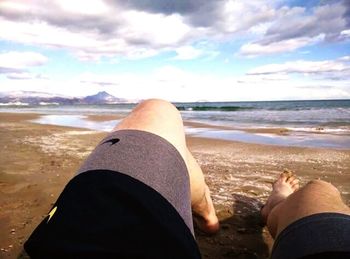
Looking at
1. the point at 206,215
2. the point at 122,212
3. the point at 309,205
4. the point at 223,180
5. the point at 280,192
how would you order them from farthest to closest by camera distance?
1. the point at 223,180
2. the point at 280,192
3. the point at 206,215
4. the point at 309,205
5. the point at 122,212

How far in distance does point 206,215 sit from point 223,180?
2120 mm

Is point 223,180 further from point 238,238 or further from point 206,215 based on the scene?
point 206,215

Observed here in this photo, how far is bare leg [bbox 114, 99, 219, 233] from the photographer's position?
4.74ft

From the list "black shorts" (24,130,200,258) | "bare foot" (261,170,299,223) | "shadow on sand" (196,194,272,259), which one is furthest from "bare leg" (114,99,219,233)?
"bare foot" (261,170,299,223)

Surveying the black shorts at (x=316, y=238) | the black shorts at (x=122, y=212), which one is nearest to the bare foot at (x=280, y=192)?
the black shorts at (x=316, y=238)

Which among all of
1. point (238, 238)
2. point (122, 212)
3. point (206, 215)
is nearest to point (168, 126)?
point (122, 212)

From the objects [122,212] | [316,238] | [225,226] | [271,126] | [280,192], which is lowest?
[271,126]

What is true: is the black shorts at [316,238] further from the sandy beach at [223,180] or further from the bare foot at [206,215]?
the sandy beach at [223,180]

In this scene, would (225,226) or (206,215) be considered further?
(225,226)

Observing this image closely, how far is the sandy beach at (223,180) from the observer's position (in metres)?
2.57

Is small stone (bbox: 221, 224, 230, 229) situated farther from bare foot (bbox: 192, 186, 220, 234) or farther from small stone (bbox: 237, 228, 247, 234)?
bare foot (bbox: 192, 186, 220, 234)

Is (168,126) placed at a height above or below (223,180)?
above

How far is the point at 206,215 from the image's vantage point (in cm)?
234

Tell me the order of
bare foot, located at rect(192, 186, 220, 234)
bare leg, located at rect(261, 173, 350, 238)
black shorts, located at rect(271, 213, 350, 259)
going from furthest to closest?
bare foot, located at rect(192, 186, 220, 234) < bare leg, located at rect(261, 173, 350, 238) < black shorts, located at rect(271, 213, 350, 259)
